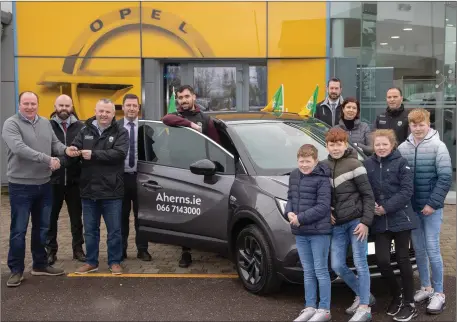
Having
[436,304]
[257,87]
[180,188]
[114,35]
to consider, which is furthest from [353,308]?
[114,35]

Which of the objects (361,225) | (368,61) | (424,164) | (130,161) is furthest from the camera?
(368,61)

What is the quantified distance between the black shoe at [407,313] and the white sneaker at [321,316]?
0.55 metres

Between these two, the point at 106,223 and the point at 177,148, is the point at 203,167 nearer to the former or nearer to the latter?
the point at 177,148

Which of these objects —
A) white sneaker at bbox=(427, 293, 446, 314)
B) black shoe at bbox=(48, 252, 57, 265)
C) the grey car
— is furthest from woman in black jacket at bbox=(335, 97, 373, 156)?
black shoe at bbox=(48, 252, 57, 265)

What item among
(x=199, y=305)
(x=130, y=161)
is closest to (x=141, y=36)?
(x=130, y=161)

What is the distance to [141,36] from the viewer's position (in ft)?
37.7

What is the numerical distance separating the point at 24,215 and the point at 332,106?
405 centimetres

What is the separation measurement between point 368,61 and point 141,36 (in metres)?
4.64

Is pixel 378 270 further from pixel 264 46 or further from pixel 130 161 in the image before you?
pixel 264 46

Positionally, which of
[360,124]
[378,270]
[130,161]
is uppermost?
[360,124]

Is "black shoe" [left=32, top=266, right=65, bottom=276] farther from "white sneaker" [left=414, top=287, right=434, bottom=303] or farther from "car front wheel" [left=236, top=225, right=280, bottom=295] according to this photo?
"white sneaker" [left=414, top=287, right=434, bottom=303]

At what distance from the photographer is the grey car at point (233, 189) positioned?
4715 mm

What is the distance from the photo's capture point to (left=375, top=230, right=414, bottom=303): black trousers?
441 cm

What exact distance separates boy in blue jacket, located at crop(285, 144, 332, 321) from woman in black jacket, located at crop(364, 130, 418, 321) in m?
0.44
